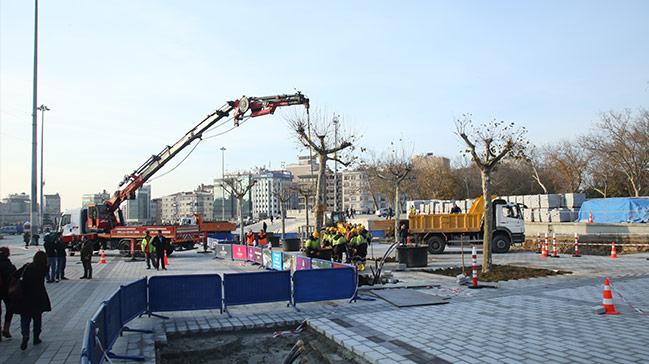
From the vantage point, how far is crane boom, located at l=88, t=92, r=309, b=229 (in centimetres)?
2175

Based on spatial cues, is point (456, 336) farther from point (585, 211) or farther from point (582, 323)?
point (585, 211)

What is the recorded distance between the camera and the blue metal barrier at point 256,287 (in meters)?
10.5

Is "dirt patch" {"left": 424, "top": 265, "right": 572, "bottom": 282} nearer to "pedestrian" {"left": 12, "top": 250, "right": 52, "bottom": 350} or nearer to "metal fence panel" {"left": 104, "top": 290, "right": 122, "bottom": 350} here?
"metal fence panel" {"left": 104, "top": 290, "right": 122, "bottom": 350}

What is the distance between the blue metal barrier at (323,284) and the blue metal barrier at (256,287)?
0.77ft

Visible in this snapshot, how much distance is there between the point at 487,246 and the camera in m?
15.3

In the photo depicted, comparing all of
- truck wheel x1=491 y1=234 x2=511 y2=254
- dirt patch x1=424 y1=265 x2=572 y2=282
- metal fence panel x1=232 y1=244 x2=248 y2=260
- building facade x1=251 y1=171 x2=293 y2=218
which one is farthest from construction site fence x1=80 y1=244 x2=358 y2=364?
building facade x1=251 y1=171 x2=293 y2=218

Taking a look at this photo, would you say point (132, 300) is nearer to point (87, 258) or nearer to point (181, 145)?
point (87, 258)

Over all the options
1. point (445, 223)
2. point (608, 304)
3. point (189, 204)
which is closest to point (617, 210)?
point (445, 223)

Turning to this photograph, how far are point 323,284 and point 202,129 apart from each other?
626 inches

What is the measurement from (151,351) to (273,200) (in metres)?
172

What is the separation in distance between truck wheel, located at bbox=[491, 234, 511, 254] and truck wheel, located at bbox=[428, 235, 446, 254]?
2433 millimetres

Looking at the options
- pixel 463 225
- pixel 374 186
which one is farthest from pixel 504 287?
pixel 374 186

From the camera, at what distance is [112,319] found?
7562 millimetres

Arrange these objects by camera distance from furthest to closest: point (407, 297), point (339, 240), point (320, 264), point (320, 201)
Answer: point (320, 201) → point (339, 240) → point (320, 264) → point (407, 297)
